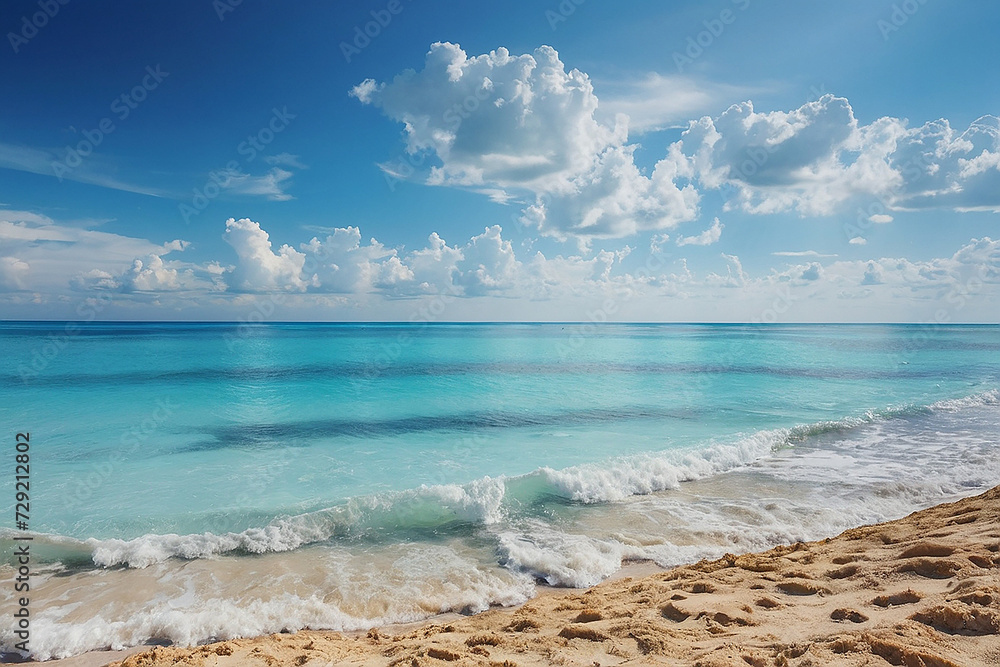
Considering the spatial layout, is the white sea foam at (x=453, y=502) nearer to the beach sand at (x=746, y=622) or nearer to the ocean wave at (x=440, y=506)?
the ocean wave at (x=440, y=506)

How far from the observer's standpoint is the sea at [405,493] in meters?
7.43

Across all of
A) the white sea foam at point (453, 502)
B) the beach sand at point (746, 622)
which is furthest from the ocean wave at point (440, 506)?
the beach sand at point (746, 622)

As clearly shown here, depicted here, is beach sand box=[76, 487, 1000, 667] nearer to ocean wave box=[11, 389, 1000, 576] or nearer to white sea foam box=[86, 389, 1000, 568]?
ocean wave box=[11, 389, 1000, 576]

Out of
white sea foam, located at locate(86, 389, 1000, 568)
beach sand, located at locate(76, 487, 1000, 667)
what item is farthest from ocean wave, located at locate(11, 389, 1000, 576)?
beach sand, located at locate(76, 487, 1000, 667)

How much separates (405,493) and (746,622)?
756cm

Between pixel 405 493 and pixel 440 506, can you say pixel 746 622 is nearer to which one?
pixel 440 506

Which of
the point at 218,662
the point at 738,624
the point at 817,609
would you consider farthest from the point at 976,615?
the point at 218,662

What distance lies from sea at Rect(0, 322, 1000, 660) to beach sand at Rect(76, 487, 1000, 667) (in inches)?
46.8

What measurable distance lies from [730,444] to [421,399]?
602 inches

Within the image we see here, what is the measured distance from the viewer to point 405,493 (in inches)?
436

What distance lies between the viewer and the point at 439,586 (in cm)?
765

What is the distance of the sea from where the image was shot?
24.4ft

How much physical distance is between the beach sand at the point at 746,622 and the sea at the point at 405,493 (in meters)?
1.19

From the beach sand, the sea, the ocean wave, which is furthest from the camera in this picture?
the ocean wave
